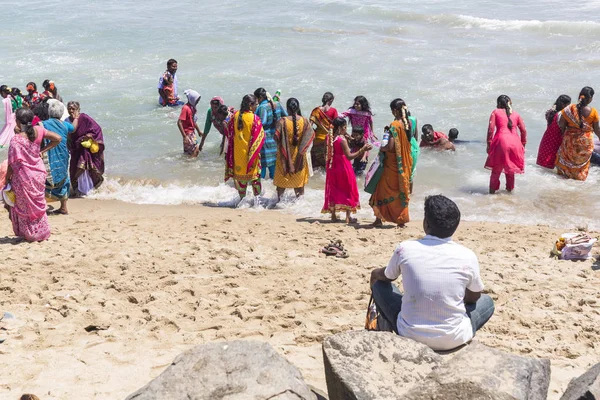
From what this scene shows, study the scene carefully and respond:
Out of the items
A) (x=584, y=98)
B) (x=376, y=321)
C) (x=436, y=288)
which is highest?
(x=584, y=98)

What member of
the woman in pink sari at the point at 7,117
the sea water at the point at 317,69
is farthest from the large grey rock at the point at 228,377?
the woman in pink sari at the point at 7,117

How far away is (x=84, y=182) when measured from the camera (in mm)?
10422

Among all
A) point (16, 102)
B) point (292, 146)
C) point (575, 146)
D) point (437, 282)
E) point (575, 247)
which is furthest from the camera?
point (16, 102)

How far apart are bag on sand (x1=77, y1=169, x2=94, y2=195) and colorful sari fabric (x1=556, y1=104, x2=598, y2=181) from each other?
263 inches

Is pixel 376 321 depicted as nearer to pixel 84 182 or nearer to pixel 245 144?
pixel 245 144

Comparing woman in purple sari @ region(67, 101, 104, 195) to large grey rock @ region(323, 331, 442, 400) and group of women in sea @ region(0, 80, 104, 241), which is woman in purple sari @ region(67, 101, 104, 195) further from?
large grey rock @ region(323, 331, 442, 400)

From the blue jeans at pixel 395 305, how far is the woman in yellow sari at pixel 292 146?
4.78 m

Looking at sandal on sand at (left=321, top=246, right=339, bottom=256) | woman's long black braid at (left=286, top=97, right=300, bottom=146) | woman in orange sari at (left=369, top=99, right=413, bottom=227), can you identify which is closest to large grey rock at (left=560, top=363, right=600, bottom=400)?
sandal on sand at (left=321, top=246, right=339, bottom=256)

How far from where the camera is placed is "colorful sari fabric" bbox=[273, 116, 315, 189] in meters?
9.12

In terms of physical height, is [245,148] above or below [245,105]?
below

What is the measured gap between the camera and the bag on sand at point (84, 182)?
10.4m

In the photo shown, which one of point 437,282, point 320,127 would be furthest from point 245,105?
point 437,282

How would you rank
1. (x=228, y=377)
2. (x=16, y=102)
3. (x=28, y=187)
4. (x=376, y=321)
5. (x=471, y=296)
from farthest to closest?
(x=16, y=102), (x=28, y=187), (x=376, y=321), (x=471, y=296), (x=228, y=377)

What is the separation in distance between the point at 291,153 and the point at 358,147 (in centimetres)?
119
